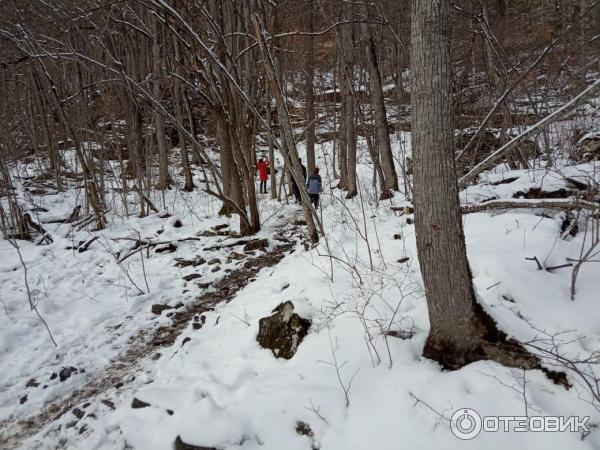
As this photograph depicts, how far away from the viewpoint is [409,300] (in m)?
3.25

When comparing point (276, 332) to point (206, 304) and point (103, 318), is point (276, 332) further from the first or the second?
point (103, 318)

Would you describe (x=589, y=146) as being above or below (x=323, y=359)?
above

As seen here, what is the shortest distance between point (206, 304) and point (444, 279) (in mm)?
3644

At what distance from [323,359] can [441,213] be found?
59.1 inches

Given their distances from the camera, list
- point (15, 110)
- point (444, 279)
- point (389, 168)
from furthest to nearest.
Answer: point (15, 110) < point (389, 168) < point (444, 279)

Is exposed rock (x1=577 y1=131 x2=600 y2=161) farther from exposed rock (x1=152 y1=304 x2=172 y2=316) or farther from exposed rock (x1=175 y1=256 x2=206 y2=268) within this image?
exposed rock (x1=152 y1=304 x2=172 y2=316)

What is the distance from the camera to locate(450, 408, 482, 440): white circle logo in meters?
2.02

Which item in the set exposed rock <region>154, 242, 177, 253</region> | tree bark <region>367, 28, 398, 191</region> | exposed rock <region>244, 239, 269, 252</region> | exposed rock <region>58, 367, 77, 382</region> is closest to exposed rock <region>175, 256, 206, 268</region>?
exposed rock <region>154, 242, 177, 253</region>

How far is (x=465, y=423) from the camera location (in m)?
2.07

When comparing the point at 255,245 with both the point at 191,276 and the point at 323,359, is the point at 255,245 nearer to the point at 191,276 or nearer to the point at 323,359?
the point at 191,276

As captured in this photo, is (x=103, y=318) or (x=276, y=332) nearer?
(x=276, y=332)

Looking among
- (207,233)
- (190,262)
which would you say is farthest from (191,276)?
(207,233)

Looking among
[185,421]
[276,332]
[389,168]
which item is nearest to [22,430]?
[185,421]
